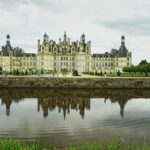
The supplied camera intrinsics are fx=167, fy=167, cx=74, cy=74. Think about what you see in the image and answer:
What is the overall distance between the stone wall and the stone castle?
39989 millimetres

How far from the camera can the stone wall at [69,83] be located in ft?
60.9

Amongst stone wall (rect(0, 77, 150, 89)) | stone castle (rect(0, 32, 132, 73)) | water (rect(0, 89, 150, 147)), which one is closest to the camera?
water (rect(0, 89, 150, 147))

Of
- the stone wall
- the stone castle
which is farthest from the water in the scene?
the stone castle

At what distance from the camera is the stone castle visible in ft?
202

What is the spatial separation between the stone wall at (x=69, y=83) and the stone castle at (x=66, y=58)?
3999 cm

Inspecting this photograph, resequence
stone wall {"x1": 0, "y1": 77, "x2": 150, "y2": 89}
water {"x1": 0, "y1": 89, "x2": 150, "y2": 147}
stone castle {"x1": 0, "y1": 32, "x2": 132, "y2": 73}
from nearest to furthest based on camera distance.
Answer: water {"x1": 0, "y1": 89, "x2": 150, "y2": 147}, stone wall {"x1": 0, "y1": 77, "x2": 150, "y2": 89}, stone castle {"x1": 0, "y1": 32, "x2": 132, "y2": 73}

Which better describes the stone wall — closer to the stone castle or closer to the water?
the water

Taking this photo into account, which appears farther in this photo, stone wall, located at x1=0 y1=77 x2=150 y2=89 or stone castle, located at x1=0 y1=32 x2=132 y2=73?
stone castle, located at x1=0 y1=32 x2=132 y2=73

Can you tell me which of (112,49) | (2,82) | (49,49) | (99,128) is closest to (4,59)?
(49,49)

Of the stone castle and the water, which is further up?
the stone castle

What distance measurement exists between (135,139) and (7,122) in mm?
5347

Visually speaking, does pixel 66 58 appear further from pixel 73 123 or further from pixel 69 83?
pixel 73 123

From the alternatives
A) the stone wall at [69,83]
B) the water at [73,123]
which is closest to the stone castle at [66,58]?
the stone wall at [69,83]

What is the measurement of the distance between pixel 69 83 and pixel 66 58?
45589 millimetres
